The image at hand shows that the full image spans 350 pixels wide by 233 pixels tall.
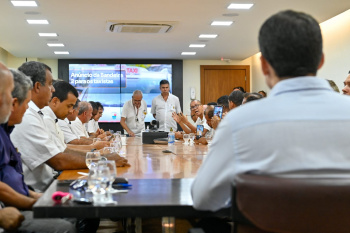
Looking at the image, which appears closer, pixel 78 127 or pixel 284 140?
pixel 284 140

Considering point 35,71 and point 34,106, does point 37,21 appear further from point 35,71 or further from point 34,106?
point 34,106

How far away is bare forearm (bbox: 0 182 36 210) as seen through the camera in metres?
2.18

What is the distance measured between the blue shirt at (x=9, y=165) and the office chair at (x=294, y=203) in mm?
1502

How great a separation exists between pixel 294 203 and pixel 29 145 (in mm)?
2111

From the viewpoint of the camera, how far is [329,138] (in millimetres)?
1346

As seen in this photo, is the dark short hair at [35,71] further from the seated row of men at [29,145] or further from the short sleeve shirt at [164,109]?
the short sleeve shirt at [164,109]

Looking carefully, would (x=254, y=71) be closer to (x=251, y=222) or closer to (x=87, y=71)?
(x=87, y=71)

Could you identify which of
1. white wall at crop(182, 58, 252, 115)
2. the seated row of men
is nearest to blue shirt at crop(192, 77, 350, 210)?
the seated row of men

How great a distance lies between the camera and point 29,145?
114 inches

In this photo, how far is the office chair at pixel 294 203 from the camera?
1172mm

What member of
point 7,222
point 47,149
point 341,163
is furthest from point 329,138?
point 47,149

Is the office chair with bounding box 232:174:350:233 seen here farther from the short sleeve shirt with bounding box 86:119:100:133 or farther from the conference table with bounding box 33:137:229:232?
the short sleeve shirt with bounding box 86:119:100:133

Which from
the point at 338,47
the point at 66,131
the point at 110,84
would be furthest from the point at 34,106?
the point at 110,84

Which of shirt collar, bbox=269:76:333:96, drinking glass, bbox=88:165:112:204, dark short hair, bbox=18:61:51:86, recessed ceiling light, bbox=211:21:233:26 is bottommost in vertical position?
drinking glass, bbox=88:165:112:204
